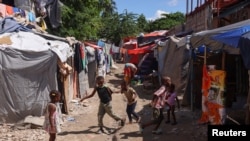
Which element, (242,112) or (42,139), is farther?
(242,112)

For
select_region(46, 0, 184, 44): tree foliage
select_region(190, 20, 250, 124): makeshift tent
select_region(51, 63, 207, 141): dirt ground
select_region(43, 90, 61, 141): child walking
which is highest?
select_region(46, 0, 184, 44): tree foliage

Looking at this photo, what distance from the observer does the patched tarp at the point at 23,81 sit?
9.68m

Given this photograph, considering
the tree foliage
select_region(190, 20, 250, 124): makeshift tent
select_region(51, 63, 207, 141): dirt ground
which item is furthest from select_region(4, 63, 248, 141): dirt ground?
the tree foliage

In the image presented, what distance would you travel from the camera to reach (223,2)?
47.5 ft

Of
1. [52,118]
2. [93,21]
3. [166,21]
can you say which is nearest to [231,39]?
[52,118]

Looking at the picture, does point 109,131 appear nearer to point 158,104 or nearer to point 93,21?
point 158,104

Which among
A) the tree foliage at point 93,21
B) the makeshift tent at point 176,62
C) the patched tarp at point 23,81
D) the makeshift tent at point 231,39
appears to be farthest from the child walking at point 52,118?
the tree foliage at point 93,21

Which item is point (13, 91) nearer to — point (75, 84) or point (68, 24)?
point (75, 84)

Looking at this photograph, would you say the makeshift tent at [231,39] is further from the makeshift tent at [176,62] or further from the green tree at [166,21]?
the green tree at [166,21]

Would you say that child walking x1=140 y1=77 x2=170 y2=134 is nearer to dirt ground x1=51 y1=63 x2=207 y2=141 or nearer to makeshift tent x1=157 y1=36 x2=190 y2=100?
dirt ground x1=51 y1=63 x2=207 y2=141

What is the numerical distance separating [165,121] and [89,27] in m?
16.2

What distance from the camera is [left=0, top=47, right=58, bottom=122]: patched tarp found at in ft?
31.8

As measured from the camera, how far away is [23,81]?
9.80m

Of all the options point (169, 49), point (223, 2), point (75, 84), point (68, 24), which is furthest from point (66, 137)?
point (68, 24)
